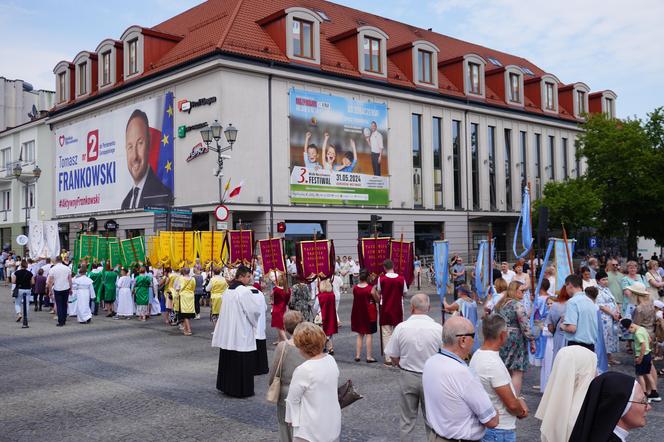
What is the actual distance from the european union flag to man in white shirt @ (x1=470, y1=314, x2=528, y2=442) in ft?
94.0

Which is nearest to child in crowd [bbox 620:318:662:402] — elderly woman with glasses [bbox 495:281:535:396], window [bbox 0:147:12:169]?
elderly woman with glasses [bbox 495:281:535:396]

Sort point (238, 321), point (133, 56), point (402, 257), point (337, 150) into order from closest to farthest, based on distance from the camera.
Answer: point (238, 321) → point (402, 257) → point (337, 150) → point (133, 56)

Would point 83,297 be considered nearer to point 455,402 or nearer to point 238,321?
point 238,321

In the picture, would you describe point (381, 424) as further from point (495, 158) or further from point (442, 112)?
point (495, 158)

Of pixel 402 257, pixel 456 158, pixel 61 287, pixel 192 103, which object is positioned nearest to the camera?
pixel 402 257

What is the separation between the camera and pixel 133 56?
3403 centimetres

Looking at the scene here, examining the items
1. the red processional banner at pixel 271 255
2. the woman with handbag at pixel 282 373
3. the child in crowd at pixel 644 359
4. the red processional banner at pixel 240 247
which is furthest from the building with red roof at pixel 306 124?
the woman with handbag at pixel 282 373

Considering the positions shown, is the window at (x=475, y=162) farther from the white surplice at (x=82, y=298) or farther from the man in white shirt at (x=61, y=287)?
the man in white shirt at (x=61, y=287)

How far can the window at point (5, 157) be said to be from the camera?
48031mm

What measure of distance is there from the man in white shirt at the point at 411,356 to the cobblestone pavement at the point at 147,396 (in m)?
0.77

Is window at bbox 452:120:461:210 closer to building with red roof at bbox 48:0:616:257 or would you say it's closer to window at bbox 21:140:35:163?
building with red roof at bbox 48:0:616:257

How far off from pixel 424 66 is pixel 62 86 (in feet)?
77.3

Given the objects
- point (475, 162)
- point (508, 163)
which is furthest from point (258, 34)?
point (508, 163)

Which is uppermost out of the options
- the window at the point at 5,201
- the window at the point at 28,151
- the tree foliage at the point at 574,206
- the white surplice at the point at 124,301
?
the window at the point at 28,151
